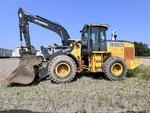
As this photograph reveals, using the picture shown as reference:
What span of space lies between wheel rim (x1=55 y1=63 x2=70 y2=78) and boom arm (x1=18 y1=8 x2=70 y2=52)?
5.97 feet

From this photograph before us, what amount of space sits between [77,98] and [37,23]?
706cm

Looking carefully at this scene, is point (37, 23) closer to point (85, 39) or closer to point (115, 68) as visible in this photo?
point (85, 39)

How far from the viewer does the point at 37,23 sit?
55.3 ft

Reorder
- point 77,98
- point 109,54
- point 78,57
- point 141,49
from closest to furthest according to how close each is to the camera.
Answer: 1. point 77,98
2. point 78,57
3. point 109,54
4. point 141,49

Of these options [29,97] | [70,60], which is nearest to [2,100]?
[29,97]

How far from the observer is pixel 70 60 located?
15.2 meters

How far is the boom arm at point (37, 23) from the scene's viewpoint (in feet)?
52.8

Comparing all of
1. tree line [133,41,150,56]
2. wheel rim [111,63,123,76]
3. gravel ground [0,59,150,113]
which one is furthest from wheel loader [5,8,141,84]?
tree line [133,41,150,56]

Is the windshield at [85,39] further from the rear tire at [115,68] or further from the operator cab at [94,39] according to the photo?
the rear tire at [115,68]

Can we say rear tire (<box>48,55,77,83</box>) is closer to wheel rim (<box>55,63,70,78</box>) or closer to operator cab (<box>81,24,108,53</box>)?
wheel rim (<box>55,63,70,78</box>)

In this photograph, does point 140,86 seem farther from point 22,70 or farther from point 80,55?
point 22,70

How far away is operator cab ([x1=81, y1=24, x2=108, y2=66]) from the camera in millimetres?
16083

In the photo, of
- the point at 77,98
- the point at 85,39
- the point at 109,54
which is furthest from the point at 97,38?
the point at 77,98

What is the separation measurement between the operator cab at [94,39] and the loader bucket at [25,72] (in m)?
2.47
